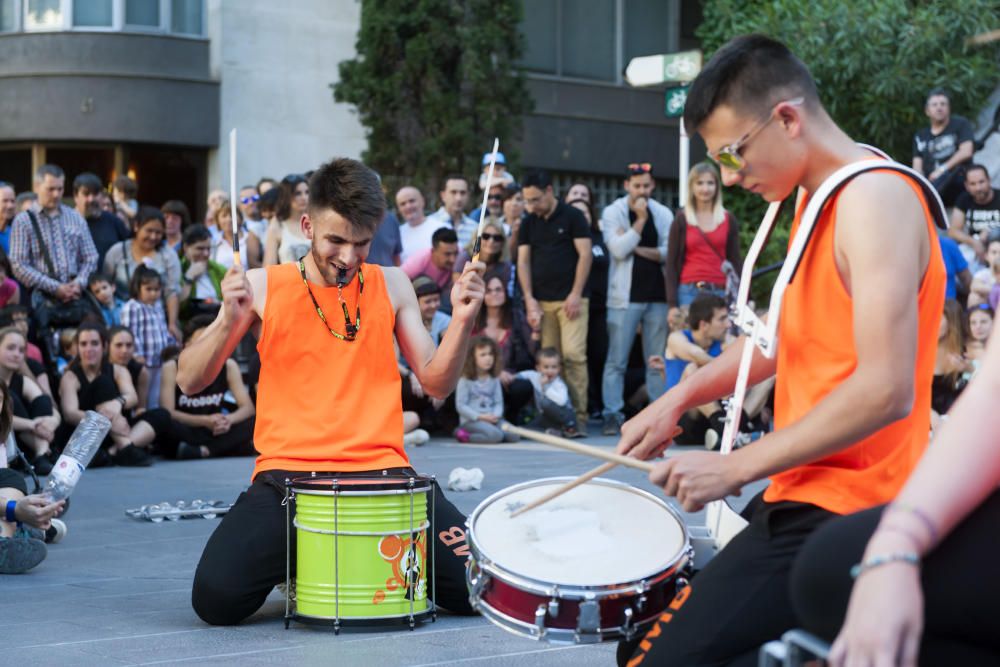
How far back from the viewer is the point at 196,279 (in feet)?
38.6

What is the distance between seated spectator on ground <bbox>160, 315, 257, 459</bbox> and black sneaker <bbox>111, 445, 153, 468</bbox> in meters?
0.45

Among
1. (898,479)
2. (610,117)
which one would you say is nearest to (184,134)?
(610,117)

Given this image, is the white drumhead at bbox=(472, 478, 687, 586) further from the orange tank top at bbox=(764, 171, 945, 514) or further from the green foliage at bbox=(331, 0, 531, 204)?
the green foliage at bbox=(331, 0, 531, 204)

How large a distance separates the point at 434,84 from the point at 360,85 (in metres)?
1.03

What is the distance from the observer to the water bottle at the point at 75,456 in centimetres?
620

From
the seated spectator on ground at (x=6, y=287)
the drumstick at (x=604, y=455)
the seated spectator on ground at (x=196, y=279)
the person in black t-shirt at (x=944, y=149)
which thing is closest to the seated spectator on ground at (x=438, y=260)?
the seated spectator on ground at (x=196, y=279)

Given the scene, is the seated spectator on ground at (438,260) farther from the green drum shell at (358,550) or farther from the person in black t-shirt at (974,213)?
the green drum shell at (358,550)

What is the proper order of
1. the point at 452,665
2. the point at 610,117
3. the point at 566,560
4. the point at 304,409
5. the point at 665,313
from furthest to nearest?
the point at 610,117 < the point at 665,313 < the point at 304,409 < the point at 452,665 < the point at 566,560

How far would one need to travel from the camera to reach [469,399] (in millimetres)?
11500

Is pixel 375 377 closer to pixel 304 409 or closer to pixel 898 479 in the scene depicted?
pixel 304 409

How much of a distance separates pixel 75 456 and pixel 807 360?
166 inches

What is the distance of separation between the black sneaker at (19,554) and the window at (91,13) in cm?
1442

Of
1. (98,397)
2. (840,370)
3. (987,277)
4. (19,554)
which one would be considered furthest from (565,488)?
(987,277)

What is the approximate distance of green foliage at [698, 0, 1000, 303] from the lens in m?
17.6
